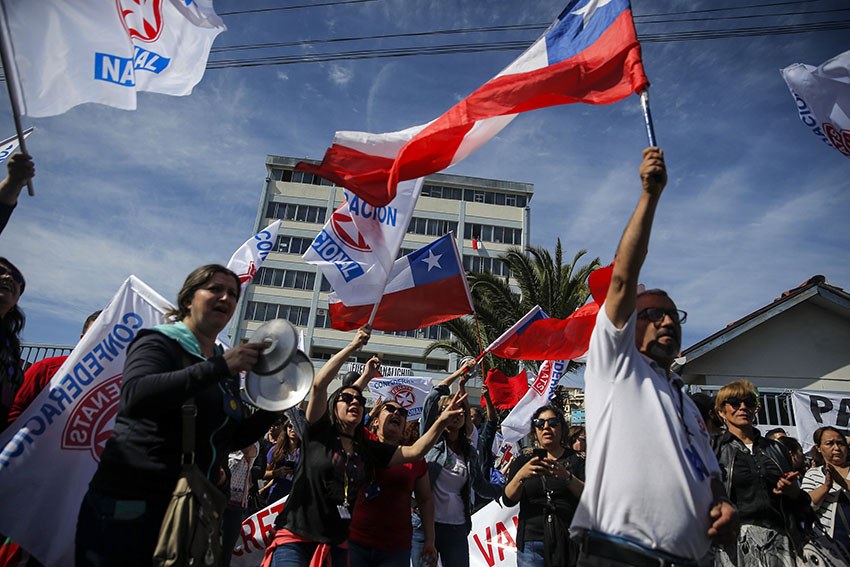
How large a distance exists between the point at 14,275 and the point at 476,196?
150 feet

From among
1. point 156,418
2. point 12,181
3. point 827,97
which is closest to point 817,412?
point 827,97

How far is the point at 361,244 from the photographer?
19.3 feet

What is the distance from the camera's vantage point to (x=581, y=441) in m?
7.29

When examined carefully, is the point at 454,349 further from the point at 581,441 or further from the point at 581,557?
the point at 581,557

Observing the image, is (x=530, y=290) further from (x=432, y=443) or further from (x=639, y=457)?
(x=639, y=457)

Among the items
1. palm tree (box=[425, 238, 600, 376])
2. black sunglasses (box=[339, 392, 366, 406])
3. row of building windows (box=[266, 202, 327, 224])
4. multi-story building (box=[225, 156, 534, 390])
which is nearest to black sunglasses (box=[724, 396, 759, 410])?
black sunglasses (box=[339, 392, 366, 406])

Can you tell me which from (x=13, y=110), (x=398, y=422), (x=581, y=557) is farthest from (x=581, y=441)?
(x=13, y=110)

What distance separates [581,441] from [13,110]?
692 cm

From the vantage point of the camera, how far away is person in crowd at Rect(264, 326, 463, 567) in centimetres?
352

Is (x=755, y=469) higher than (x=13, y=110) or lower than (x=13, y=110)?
lower

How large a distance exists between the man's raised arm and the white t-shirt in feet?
0.21

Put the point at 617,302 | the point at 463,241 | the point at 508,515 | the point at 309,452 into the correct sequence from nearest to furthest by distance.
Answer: the point at 617,302
the point at 309,452
the point at 508,515
the point at 463,241

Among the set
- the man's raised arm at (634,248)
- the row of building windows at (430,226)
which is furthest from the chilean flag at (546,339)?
the row of building windows at (430,226)

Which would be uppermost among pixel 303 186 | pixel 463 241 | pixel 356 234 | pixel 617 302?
pixel 303 186
